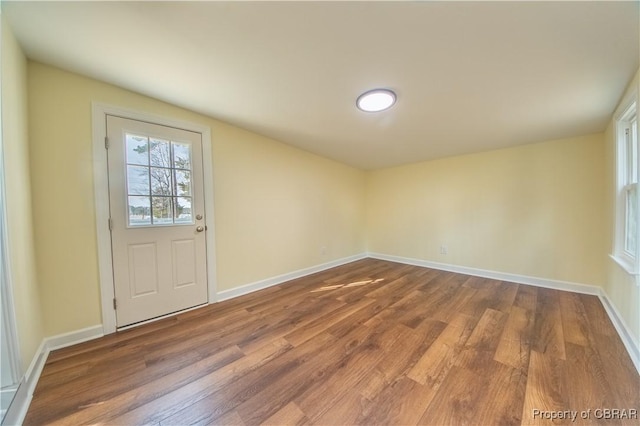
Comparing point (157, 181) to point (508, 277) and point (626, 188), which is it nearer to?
point (626, 188)

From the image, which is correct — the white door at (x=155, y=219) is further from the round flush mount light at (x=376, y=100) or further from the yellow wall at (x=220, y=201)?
the round flush mount light at (x=376, y=100)

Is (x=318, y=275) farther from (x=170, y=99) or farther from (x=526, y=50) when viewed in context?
(x=526, y=50)

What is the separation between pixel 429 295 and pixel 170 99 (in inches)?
136

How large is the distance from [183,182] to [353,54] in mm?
1984

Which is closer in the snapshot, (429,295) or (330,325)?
(330,325)

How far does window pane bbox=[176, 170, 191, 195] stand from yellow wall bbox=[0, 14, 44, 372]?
0.93 m

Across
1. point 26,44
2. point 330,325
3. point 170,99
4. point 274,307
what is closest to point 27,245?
point 26,44

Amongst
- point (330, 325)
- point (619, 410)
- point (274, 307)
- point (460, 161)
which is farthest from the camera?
point (460, 161)

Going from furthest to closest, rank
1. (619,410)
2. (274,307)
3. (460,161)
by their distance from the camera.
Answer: (460,161) → (274,307) → (619,410)

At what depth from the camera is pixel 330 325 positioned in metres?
2.01

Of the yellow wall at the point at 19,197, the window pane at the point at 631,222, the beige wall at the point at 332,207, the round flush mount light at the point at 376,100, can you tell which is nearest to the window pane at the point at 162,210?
the beige wall at the point at 332,207

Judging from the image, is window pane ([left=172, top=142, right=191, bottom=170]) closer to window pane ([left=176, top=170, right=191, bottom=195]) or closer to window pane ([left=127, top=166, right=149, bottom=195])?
window pane ([left=176, top=170, right=191, bottom=195])

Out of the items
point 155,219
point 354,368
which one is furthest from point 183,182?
point 354,368

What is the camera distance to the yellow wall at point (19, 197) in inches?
48.2
